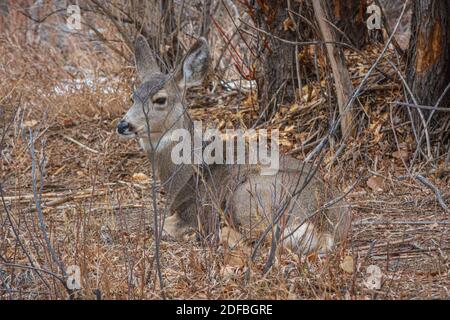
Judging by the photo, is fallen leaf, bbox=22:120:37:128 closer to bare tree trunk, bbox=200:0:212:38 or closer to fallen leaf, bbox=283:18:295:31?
bare tree trunk, bbox=200:0:212:38

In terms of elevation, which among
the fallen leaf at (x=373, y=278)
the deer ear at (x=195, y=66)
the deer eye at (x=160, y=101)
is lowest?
the fallen leaf at (x=373, y=278)

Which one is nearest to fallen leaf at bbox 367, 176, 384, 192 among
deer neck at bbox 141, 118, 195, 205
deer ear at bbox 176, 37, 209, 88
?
deer neck at bbox 141, 118, 195, 205

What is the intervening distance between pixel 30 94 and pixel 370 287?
5.94m

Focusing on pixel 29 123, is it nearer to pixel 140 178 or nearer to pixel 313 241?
pixel 140 178

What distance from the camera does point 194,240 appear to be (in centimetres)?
612

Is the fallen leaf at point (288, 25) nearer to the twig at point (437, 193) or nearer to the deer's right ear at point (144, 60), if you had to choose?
the deer's right ear at point (144, 60)

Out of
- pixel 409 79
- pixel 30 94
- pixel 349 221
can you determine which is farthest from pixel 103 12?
pixel 349 221

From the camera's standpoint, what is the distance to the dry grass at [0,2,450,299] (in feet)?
15.3

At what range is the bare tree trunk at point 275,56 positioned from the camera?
8.24 m

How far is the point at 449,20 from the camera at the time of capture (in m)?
7.30

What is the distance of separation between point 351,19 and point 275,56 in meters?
0.76

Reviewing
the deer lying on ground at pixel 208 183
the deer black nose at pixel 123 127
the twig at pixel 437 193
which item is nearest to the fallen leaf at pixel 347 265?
the deer lying on ground at pixel 208 183

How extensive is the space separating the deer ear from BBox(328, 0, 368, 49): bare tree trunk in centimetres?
172
